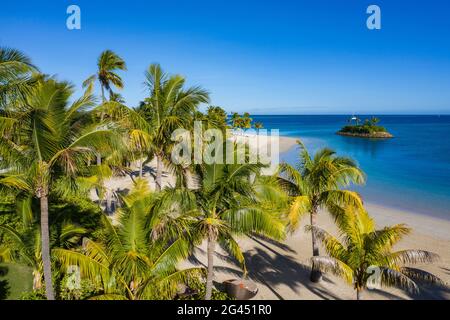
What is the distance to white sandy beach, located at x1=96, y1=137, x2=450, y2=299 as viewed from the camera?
11.1 meters

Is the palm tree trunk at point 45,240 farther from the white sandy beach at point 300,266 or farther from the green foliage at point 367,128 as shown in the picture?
the green foliage at point 367,128

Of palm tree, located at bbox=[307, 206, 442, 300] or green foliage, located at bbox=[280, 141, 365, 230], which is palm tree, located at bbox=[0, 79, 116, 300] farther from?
green foliage, located at bbox=[280, 141, 365, 230]

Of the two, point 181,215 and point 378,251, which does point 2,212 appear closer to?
point 181,215

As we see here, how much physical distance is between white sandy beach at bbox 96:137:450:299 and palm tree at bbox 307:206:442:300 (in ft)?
3.13

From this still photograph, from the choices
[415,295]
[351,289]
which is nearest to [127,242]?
[351,289]

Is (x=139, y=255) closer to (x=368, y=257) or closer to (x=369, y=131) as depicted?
(x=368, y=257)

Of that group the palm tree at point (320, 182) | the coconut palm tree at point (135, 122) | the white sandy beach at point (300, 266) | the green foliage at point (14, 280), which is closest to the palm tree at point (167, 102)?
the coconut palm tree at point (135, 122)

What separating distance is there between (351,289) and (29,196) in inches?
443

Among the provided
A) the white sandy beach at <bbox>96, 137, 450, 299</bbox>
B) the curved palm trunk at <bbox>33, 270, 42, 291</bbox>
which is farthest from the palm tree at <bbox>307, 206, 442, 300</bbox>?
the curved palm trunk at <bbox>33, 270, 42, 291</bbox>

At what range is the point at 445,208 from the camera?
925 inches

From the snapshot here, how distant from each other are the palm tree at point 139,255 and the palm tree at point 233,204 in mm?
678

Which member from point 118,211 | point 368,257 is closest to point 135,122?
point 118,211

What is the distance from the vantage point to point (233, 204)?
7.92 m

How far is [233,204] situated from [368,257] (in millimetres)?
3894
